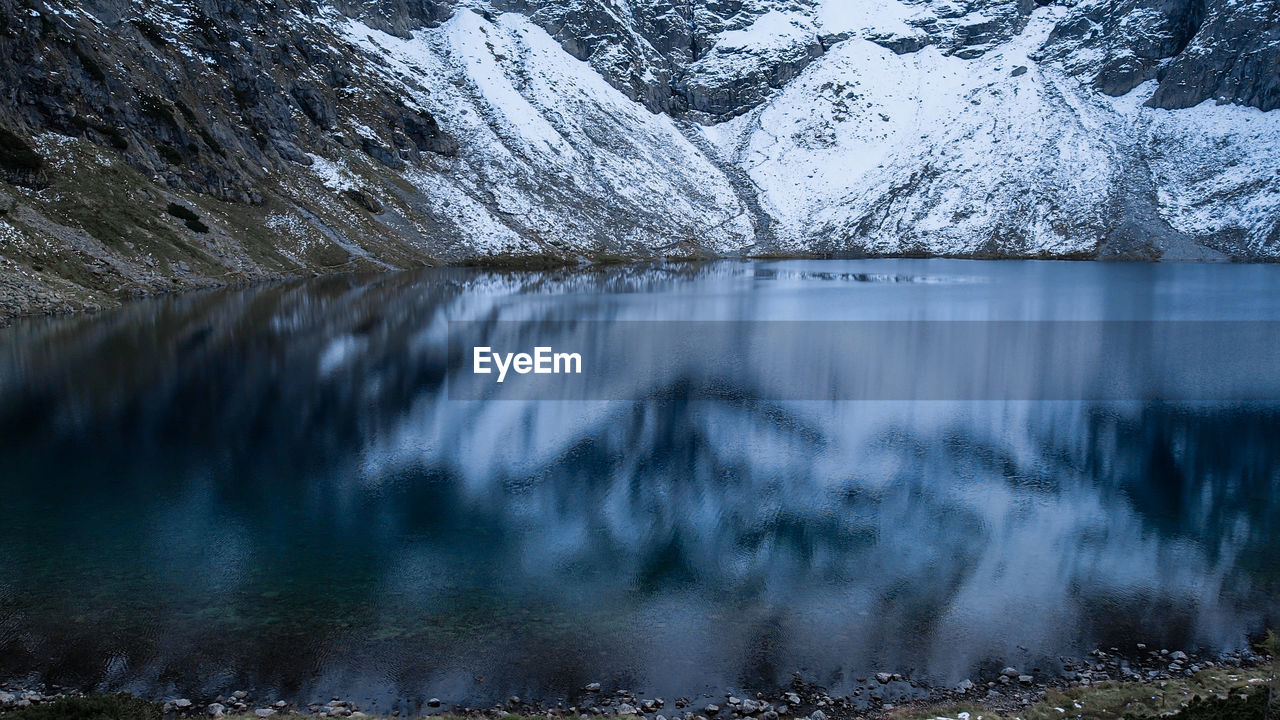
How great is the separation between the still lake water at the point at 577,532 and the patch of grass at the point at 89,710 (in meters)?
2.80

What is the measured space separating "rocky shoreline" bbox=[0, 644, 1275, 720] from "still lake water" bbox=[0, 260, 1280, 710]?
0.43 metres

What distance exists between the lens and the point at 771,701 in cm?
1485

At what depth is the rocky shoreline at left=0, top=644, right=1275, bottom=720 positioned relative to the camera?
1429 cm

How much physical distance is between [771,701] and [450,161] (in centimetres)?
15192

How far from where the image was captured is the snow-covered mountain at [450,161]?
76812 mm

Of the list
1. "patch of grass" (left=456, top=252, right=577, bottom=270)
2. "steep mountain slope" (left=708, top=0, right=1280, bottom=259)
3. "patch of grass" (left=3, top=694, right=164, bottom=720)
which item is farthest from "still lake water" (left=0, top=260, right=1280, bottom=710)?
"steep mountain slope" (left=708, top=0, right=1280, bottom=259)

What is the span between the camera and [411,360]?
1873 inches

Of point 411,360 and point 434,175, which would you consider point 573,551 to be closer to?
point 411,360

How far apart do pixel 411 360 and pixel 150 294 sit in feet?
120

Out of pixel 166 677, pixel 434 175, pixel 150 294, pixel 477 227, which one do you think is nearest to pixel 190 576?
pixel 166 677

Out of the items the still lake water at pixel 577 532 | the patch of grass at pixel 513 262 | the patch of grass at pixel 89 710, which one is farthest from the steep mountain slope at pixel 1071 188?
the patch of grass at pixel 89 710

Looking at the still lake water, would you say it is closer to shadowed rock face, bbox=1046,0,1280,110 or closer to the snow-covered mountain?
the snow-covered mountain

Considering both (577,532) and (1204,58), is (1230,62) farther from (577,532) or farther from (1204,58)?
(577,532)

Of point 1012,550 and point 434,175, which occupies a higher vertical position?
point 434,175
